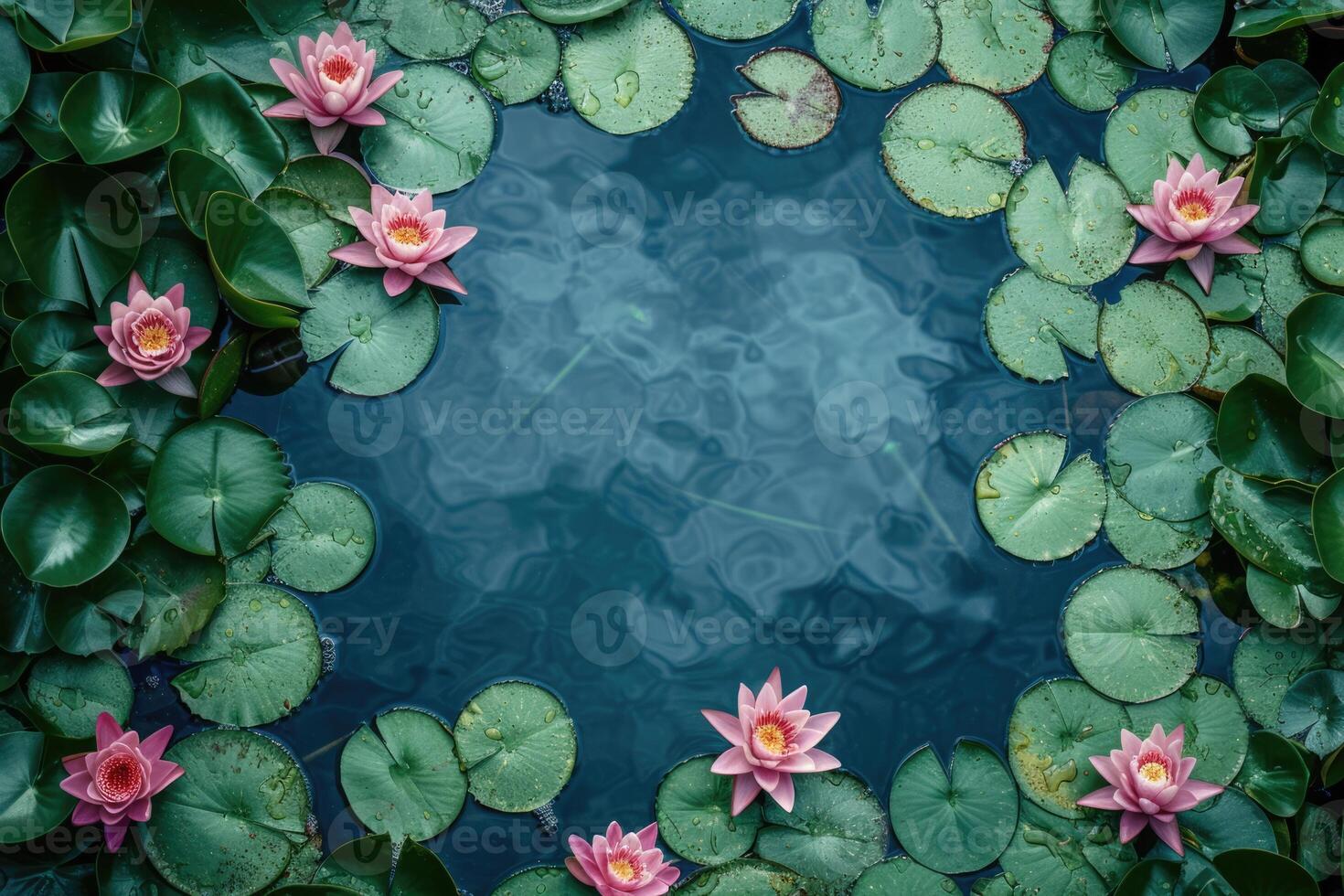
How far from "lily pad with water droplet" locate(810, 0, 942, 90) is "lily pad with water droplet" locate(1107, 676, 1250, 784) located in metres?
2.11

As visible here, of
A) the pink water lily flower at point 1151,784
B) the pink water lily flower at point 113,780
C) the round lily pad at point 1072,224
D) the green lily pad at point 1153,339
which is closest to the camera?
the pink water lily flower at point 113,780

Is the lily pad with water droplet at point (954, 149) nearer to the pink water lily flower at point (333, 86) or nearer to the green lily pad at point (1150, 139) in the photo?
the green lily pad at point (1150, 139)

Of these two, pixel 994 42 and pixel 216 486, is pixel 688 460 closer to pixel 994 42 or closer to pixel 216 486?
pixel 216 486

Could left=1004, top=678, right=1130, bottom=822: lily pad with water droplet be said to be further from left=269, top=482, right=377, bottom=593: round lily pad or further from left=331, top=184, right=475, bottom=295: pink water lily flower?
left=331, top=184, right=475, bottom=295: pink water lily flower

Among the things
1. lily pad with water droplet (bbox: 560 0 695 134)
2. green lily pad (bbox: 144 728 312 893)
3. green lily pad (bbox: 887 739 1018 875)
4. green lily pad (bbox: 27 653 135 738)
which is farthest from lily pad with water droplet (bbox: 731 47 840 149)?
green lily pad (bbox: 27 653 135 738)

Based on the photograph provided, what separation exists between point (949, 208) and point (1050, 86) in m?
0.59

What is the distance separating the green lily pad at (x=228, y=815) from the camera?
2.86m

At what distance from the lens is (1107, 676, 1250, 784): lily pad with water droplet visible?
118 inches

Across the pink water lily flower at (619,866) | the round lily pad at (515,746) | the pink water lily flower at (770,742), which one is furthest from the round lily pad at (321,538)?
the pink water lily flower at (770,742)

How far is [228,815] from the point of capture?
2.89 m

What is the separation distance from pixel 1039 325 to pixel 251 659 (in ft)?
8.37

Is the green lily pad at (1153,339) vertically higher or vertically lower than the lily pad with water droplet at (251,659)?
higher

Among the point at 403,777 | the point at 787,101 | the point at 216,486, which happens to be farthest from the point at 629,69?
the point at 403,777

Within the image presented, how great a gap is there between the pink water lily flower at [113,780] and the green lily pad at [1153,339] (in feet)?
9.81
